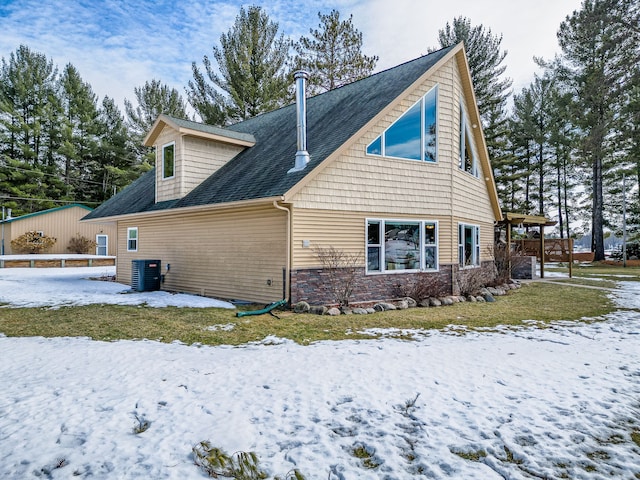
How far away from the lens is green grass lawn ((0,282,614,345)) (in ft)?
21.3

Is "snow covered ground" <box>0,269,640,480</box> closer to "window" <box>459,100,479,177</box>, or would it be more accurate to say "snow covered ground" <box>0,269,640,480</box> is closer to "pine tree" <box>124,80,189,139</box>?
"window" <box>459,100,479,177</box>

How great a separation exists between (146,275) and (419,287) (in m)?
8.15

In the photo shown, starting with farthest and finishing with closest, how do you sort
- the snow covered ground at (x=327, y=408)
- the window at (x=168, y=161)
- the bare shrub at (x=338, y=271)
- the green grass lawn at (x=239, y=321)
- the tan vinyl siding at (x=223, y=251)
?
the window at (x=168, y=161) → the tan vinyl siding at (x=223, y=251) → the bare shrub at (x=338, y=271) → the green grass lawn at (x=239, y=321) → the snow covered ground at (x=327, y=408)

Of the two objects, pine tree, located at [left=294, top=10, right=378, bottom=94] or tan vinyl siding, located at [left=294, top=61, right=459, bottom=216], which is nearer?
tan vinyl siding, located at [left=294, top=61, right=459, bottom=216]

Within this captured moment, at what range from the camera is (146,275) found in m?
12.1

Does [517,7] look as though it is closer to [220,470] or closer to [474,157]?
[474,157]

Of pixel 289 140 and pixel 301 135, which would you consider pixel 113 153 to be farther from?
pixel 301 135

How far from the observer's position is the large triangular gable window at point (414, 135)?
10001mm

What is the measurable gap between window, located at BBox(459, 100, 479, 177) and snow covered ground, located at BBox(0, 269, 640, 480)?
7.63 m

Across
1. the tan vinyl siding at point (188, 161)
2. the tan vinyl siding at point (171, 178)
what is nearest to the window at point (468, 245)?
the tan vinyl siding at point (188, 161)

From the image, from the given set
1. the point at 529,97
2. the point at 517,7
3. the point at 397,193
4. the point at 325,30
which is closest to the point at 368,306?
the point at 397,193

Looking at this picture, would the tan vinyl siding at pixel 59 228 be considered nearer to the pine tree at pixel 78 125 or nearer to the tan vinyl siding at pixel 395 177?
the pine tree at pixel 78 125

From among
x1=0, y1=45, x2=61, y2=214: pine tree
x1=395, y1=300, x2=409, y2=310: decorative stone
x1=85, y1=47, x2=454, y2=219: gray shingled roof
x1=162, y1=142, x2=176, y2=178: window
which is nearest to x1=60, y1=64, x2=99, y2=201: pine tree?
x1=0, y1=45, x2=61, y2=214: pine tree

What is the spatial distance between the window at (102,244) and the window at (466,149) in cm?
2493
